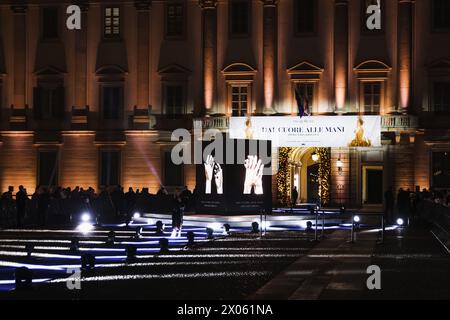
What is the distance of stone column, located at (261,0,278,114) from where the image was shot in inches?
2124

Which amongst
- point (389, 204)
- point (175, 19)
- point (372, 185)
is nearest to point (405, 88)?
point (372, 185)

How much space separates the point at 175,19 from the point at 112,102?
6.24 m

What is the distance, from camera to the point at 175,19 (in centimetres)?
5584

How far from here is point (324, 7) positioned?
53.8 m

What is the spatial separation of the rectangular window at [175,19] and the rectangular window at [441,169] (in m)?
16.5

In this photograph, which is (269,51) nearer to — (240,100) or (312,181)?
(240,100)

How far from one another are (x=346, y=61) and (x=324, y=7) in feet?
11.2

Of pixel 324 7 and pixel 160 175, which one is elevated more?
pixel 324 7

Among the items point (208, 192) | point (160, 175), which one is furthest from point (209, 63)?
point (208, 192)

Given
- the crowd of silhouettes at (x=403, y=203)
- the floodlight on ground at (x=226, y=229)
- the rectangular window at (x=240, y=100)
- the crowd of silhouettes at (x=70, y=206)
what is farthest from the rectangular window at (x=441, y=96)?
the floodlight on ground at (x=226, y=229)

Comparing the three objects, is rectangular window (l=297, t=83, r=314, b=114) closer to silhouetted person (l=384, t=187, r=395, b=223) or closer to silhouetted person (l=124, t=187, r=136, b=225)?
silhouetted person (l=384, t=187, r=395, b=223)

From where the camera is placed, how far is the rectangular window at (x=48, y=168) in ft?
186

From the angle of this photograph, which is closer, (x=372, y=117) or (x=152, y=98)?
(x=372, y=117)
